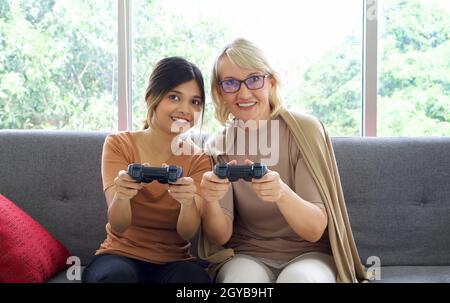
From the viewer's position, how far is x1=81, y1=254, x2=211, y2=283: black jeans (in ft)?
5.15

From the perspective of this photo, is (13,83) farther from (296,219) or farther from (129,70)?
(296,219)

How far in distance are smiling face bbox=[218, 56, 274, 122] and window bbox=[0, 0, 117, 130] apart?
3.08 feet

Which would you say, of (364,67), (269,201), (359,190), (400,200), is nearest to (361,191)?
(359,190)

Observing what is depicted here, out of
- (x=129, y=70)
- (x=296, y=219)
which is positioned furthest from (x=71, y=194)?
(x=296, y=219)

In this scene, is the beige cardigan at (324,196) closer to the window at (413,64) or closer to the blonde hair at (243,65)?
the blonde hair at (243,65)

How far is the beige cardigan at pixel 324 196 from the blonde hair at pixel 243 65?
0.17 feet

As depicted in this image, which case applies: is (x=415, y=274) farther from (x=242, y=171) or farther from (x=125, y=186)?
(x=125, y=186)

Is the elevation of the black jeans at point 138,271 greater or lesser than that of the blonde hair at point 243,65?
lesser

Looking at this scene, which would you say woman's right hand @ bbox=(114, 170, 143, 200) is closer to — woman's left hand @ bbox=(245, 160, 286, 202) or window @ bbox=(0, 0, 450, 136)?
woman's left hand @ bbox=(245, 160, 286, 202)

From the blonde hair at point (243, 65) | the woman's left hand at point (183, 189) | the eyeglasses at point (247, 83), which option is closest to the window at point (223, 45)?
the blonde hair at point (243, 65)

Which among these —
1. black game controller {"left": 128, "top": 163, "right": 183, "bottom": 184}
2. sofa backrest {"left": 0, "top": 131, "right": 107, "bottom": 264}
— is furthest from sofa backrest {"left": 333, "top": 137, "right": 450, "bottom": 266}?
sofa backrest {"left": 0, "top": 131, "right": 107, "bottom": 264}

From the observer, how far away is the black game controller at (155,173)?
151cm

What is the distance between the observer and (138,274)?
5.37ft

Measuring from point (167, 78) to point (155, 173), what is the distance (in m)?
0.36
